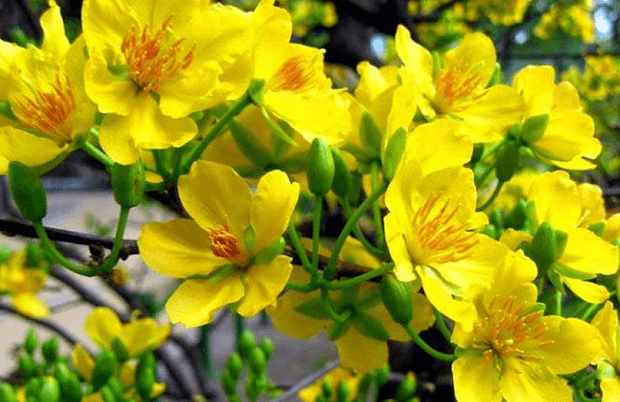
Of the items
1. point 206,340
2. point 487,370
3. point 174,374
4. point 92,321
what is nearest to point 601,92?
point 206,340

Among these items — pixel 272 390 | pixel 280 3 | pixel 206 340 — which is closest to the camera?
pixel 272 390

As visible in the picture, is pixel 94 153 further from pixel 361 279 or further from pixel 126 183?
pixel 361 279

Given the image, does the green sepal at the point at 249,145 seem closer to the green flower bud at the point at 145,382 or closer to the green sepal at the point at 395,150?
the green sepal at the point at 395,150

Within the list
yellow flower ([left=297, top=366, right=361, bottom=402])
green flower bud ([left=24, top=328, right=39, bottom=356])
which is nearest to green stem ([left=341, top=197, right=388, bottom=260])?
yellow flower ([left=297, top=366, right=361, bottom=402])

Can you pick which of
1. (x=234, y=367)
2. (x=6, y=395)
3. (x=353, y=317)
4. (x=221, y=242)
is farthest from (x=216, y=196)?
(x=234, y=367)

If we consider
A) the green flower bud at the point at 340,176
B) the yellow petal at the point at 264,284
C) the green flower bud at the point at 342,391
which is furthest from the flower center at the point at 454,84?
the green flower bud at the point at 342,391

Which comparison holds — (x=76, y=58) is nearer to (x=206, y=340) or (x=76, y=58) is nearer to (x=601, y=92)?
(x=206, y=340)

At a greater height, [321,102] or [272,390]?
[321,102]
